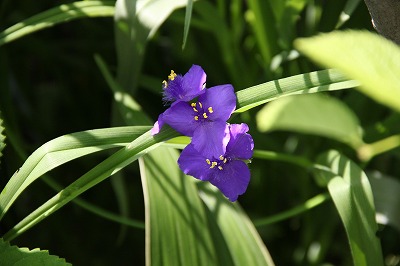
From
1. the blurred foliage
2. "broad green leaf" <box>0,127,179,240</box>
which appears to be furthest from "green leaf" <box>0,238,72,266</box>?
the blurred foliage

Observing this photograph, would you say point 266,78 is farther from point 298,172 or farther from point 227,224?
point 227,224

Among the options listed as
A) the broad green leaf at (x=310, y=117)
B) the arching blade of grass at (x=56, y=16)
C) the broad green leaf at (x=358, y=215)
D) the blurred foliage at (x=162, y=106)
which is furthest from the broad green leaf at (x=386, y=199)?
the broad green leaf at (x=310, y=117)

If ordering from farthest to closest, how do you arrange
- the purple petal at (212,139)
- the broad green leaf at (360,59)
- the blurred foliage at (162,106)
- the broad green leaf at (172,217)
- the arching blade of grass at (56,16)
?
the blurred foliage at (162,106) → the arching blade of grass at (56,16) → the broad green leaf at (172,217) → the purple petal at (212,139) → the broad green leaf at (360,59)

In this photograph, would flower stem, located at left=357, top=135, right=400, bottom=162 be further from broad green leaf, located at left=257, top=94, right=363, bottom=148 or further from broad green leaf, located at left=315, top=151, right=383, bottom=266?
broad green leaf, located at left=315, top=151, right=383, bottom=266

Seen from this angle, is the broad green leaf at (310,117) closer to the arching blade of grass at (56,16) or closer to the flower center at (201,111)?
the flower center at (201,111)

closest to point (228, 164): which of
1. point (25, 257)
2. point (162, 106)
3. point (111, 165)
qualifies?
point (111, 165)

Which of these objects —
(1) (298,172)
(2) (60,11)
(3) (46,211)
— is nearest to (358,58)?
(3) (46,211)

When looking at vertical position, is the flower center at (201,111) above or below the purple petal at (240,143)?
above
